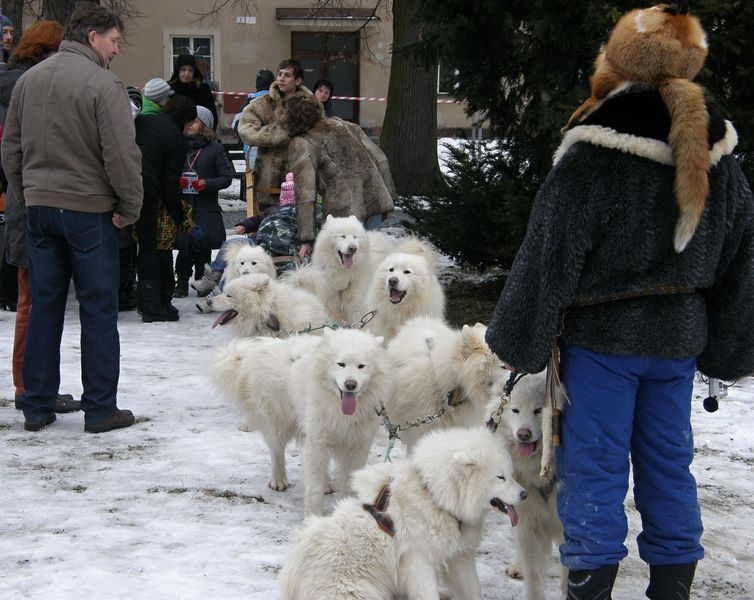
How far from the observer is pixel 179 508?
4.61 meters

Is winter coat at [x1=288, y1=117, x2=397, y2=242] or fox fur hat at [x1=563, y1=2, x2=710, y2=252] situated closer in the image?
fox fur hat at [x1=563, y1=2, x2=710, y2=252]

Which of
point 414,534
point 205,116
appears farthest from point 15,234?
point 205,116

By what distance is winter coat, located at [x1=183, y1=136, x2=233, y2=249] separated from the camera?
32.3ft

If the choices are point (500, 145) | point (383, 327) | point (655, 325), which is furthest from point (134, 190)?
point (500, 145)

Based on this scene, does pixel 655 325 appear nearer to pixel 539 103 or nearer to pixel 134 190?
pixel 134 190

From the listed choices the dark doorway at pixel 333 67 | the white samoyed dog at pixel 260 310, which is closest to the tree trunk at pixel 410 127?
the white samoyed dog at pixel 260 310

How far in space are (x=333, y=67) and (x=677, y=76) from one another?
26.2m

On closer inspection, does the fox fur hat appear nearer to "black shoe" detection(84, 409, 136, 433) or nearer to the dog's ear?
the dog's ear

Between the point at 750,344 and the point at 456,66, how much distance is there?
5.62m

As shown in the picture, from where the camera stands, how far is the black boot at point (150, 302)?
9.09 meters

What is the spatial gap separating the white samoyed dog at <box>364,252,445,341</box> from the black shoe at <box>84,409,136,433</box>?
1797mm

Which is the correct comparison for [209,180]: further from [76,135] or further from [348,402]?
[348,402]

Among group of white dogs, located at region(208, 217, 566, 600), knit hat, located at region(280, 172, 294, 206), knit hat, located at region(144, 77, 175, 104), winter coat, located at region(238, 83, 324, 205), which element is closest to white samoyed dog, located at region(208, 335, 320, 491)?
group of white dogs, located at region(208, 217, 566, 600)

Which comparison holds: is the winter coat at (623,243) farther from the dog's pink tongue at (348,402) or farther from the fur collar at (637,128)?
the dog's pink tongue at (348,402)
